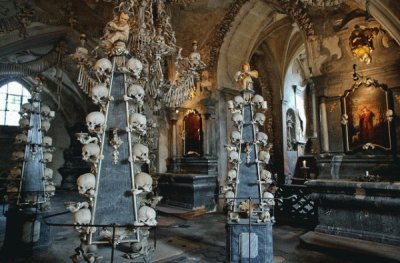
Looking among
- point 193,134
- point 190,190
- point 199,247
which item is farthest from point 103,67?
point 193,134

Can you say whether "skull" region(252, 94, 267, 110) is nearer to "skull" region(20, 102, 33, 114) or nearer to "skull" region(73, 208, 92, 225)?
"skull" region(73, 208, 92, 225)

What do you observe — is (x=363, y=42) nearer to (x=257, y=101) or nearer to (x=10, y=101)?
(x=257, y=101)

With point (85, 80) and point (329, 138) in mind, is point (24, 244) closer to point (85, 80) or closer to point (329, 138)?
point (85, 80)

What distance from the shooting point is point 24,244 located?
3.98 metres

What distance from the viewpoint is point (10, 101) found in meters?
14.5

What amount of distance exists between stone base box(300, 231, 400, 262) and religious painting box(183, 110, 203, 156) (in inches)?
171

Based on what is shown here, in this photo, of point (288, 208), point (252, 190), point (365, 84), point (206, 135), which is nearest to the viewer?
point (252, 190)

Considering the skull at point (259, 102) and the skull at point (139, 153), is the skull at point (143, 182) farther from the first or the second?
the skull at point (259, 102)

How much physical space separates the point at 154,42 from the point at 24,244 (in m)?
3.75

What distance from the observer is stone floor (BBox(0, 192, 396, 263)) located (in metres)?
3.81

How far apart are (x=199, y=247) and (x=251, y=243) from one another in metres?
1.31

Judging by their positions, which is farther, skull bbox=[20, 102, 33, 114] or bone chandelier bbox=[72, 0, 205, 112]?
skull bbox=[20, 102, 33, 114]

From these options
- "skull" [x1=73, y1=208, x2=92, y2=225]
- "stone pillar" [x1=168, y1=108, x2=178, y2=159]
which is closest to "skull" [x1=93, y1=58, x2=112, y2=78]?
"skull" [x1=73, y1=208, x2=92, y2=225]

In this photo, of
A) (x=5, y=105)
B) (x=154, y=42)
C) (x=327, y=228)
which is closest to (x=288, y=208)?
(x=327, y=228)
